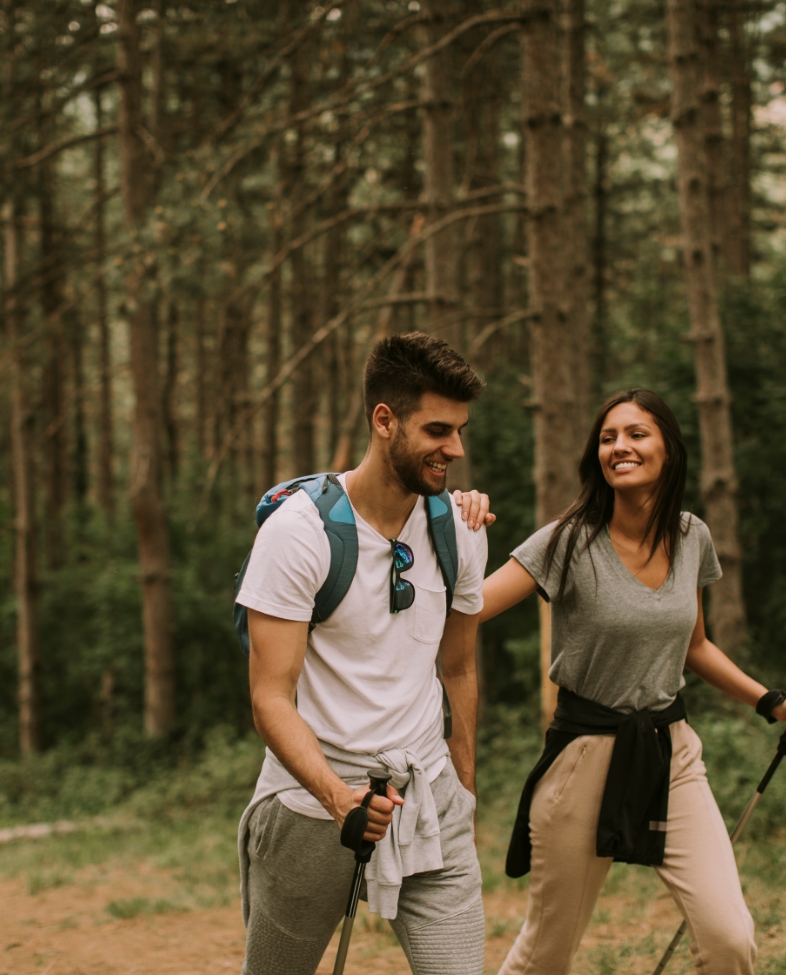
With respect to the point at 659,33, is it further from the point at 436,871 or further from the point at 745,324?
the point at 436,871

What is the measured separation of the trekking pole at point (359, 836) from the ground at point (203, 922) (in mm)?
2595

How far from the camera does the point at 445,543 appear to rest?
10.0ft

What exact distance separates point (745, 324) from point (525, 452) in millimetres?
3287

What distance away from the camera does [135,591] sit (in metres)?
15.8

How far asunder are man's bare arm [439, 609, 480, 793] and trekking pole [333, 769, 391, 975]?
545 millimetres

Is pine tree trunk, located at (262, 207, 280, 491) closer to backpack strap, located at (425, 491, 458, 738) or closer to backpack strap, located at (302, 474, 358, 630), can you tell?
backpack strap, located at (425, 491, 458, 738)

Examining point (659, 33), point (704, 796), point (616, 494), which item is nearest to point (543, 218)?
point (616, 494)

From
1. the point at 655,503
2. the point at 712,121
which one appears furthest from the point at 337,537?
the point at 712,121

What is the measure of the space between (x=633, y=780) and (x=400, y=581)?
1.12 meters

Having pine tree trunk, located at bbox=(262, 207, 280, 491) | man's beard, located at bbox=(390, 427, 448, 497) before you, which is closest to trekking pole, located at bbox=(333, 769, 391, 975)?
man's beard, located at bbox=(390, 427, 448, 497)

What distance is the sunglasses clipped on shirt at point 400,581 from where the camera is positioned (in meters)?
2.84

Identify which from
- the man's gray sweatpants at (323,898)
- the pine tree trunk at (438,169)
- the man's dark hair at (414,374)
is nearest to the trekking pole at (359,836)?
the man's gray sweatpants at (323,898)

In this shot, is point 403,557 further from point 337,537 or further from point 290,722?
point 290,722

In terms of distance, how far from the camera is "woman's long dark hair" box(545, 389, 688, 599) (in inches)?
139
